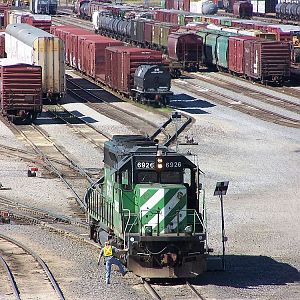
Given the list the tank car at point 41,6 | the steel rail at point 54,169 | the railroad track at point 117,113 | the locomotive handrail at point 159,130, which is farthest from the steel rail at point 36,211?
the tank car at point 41,6

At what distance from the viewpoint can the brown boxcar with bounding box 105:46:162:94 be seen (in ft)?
181

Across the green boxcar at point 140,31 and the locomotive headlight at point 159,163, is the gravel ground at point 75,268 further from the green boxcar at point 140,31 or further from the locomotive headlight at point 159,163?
the green boxcar at point 140,31

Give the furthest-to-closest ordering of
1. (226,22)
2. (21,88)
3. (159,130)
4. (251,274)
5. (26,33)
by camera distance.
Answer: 1. (226,22)
2. (26,33)
3. (21,88)
4. (159,130)
5. (251,274)

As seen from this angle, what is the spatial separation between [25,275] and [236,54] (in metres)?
47.9

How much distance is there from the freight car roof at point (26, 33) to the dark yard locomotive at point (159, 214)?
3353 cm

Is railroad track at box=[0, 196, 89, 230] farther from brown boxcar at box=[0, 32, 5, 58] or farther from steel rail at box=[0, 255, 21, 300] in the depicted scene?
brown boxcar at box=[0, 32, 5, 58]

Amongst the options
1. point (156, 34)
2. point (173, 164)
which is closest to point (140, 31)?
point (156, 34)

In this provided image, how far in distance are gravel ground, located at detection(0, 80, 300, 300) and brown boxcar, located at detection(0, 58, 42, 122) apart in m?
1.91

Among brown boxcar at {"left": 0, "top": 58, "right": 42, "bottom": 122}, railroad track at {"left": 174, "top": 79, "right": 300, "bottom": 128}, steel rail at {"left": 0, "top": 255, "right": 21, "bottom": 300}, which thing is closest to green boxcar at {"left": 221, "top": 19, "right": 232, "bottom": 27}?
railroad track at {"left": 174, "top": 79, "right": 300, "bottom": 128}

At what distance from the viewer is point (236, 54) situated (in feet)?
223

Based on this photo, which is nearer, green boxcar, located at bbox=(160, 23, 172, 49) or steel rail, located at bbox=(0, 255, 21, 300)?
steel rail, located at bbox=(0, 255, 21, 300)

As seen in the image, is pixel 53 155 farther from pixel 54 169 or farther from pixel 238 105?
pixel 238 105

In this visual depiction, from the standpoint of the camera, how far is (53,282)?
2102 cm

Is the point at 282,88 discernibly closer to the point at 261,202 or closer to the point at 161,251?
the point at 261,202
